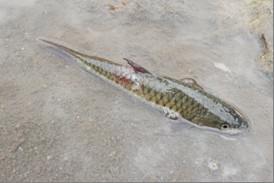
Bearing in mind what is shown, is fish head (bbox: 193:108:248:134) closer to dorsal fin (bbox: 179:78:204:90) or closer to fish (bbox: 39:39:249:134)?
fish (bbox: 39:39:249:134)

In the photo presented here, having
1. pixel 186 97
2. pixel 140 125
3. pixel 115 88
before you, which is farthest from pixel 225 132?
pixel 115 88

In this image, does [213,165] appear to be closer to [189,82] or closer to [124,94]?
[189,82]

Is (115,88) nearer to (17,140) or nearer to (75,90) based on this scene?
(75,90)

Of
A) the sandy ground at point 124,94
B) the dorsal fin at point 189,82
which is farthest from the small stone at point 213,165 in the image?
the dorsal fin at point 189,82

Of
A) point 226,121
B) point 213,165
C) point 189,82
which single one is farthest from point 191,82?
point 213,165

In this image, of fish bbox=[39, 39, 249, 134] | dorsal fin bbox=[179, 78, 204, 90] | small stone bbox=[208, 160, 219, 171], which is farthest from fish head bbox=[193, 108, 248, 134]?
dorsal fin bbox=[179, 78, 204, 90]

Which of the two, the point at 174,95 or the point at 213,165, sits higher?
the point at 174,95

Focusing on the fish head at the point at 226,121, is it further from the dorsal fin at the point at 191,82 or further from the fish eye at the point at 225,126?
the dorsal fin at the point at 191,82
